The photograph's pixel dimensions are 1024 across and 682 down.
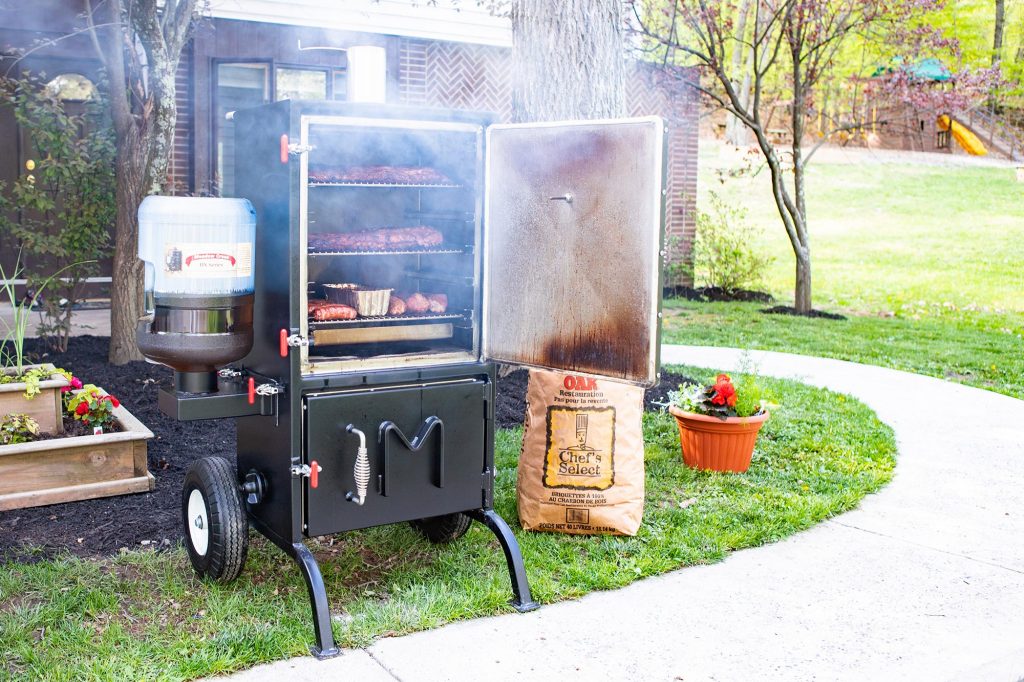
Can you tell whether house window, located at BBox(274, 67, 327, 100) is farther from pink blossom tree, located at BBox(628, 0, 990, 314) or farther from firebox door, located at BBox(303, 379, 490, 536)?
firebox door, located at BBox(303, 379, 490, 536)

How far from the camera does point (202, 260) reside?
3.11 meters

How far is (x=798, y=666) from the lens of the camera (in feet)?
9.85

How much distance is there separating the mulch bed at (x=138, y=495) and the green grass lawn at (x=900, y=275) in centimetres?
305

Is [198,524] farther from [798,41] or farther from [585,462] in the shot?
[798,41]

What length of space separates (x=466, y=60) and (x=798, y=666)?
940cm

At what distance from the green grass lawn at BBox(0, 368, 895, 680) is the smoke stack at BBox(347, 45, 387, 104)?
1676 millimetres

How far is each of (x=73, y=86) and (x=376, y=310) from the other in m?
7.11

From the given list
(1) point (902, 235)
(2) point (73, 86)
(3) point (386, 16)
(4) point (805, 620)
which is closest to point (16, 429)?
(4) point (805, 620)

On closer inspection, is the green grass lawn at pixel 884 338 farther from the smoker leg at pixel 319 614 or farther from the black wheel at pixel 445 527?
the smoker leg at pixel 319 614

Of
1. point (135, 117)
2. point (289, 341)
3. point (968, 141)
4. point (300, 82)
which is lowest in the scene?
point (289, 341)

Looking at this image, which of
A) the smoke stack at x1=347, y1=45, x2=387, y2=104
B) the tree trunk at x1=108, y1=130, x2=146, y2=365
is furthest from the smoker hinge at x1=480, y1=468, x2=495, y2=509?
the tree trunk at x1=108, y1=130, x2=146, y2=365

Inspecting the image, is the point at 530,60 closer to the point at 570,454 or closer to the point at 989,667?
the point at 570,454

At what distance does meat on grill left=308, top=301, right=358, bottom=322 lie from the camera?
344 centimetres

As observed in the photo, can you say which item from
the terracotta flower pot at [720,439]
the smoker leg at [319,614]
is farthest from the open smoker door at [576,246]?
the terracotta flower pot at [720,439]
